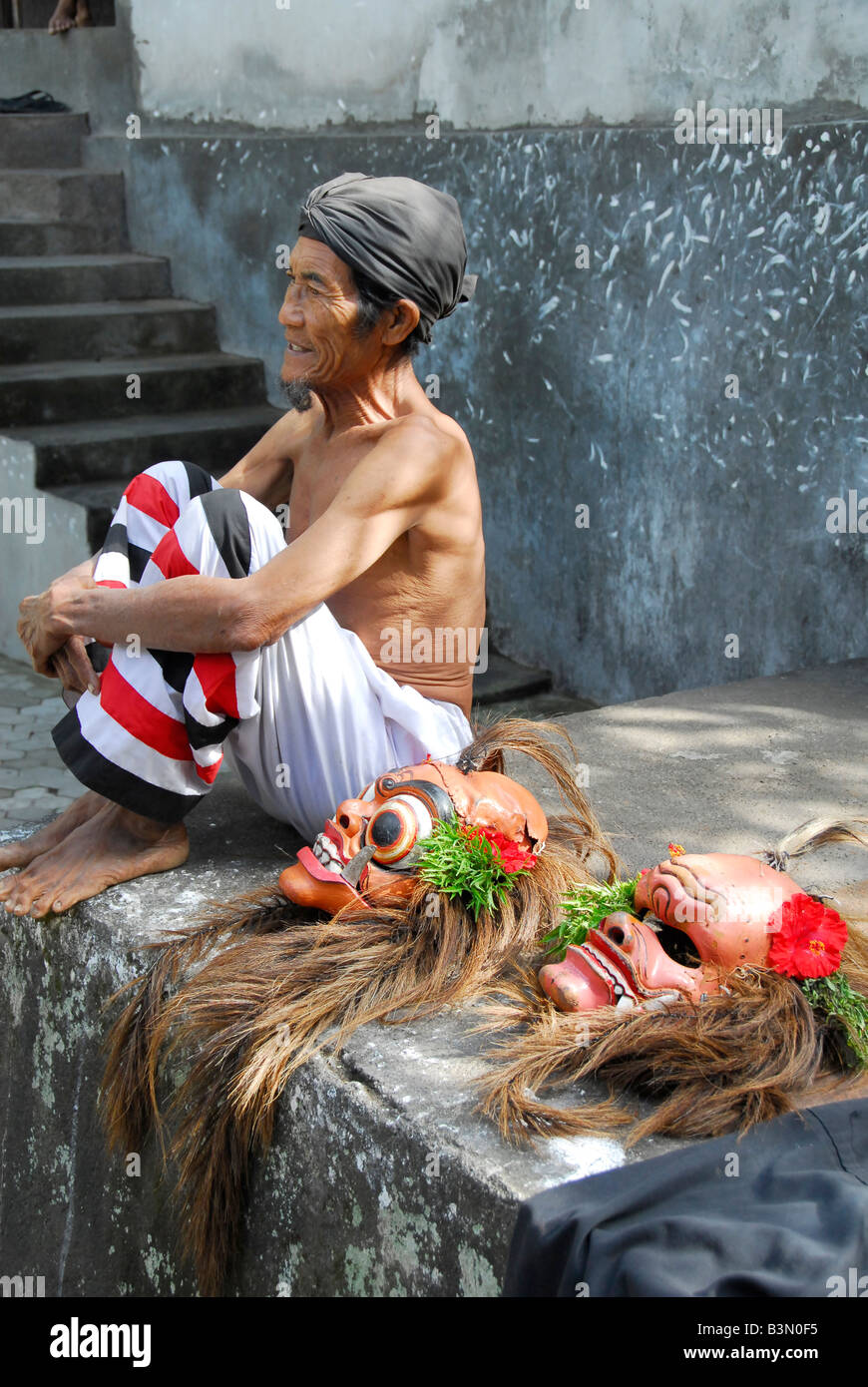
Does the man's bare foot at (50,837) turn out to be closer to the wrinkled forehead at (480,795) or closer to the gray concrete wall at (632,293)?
the wrinkled forehead at (480,795)

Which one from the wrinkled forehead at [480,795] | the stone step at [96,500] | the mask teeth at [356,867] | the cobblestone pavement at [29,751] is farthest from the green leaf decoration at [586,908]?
the stone step at [96,500]

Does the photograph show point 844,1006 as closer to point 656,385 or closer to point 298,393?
point 298,393

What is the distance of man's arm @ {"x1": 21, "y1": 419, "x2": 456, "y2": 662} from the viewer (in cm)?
233

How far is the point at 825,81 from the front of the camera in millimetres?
3697

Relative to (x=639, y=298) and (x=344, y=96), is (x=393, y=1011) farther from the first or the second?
(x=344, y=96)

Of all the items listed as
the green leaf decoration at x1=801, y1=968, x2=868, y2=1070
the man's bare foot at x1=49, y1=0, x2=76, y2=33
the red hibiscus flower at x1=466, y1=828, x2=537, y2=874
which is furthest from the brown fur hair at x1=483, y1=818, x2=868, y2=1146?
the man's bare foot at x1=49, y1=0, x2=76, y2=33

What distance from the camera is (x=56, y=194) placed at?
6730 millimetres

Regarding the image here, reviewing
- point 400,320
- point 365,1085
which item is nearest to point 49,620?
point 400,320

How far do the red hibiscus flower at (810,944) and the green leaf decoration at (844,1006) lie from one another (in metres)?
0.02

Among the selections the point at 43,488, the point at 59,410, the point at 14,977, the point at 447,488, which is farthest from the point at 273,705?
the point at 59,410

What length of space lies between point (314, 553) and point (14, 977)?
1058 millimetres

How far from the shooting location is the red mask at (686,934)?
2.00m

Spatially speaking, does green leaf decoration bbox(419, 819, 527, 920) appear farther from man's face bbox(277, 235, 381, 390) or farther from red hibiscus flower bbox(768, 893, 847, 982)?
man's face bbox(277, 235, 381, 390)

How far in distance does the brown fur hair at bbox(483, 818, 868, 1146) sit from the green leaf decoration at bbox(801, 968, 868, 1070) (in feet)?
0.05
